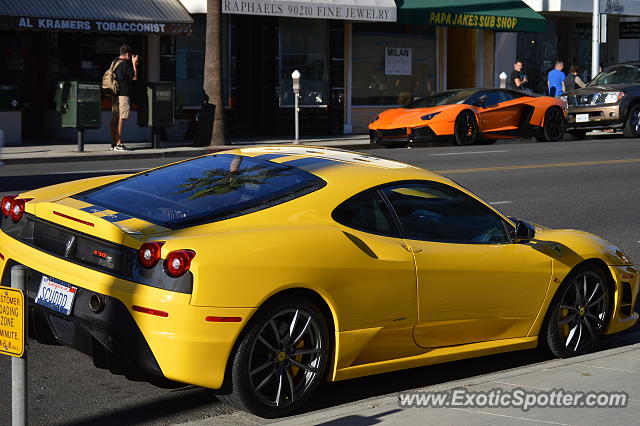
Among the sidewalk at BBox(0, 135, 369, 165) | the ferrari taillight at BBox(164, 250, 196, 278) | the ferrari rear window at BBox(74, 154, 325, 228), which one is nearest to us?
the ferrari taillight at BBox(164, 250, 196, 278)

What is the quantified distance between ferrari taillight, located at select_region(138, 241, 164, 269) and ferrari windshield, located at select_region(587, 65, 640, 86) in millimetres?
24065

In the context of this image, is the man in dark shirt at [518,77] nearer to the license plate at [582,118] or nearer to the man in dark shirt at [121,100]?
the license plate at [582,118]

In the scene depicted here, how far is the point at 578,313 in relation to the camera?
7.29m

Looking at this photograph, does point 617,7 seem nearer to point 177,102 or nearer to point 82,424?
point 177,102

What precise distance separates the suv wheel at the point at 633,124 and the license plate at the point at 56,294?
23.6 m

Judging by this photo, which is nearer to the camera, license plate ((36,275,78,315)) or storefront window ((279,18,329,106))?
license plate ((36,275,78,315))

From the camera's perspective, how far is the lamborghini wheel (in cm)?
2616

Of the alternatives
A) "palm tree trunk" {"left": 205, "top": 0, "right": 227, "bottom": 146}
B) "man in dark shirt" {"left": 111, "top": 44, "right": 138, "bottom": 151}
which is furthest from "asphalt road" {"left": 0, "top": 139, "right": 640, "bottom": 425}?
"palm tree trunk" {"left": 205, "top": 0, "right": 227, "bottom": 146}

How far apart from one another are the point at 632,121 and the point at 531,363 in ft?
70.9

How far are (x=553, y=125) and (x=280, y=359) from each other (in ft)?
71.1

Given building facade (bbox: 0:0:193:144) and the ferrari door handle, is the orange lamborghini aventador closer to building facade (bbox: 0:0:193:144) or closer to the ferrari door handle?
building facade (bbox: 0:0:193:144)

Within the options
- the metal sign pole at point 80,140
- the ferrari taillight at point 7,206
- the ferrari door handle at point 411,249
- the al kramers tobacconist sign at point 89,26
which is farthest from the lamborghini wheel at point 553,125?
the ferrari taillight at point 7,206

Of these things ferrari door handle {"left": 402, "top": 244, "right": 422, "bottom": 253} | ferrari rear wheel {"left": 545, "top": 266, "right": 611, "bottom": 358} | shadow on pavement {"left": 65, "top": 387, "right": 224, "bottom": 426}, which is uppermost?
ferrari door handle {"left": 402, "top": 244, "right": 422, "bottom": 253}

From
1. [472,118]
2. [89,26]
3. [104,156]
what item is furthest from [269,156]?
[472,118]
